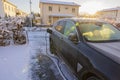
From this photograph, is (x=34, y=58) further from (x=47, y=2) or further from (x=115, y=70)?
(x=47, y=2)

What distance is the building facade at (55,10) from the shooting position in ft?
95.3

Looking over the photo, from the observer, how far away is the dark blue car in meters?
2.23

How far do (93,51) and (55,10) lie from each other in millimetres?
28079

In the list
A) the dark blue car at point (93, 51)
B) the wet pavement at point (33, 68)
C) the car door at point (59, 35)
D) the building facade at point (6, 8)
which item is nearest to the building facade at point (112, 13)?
the building facade at point (6, 8)

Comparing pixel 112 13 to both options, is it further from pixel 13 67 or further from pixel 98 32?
pixel 13 67

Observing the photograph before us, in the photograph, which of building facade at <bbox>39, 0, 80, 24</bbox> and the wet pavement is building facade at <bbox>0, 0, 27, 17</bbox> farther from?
the wet pavement

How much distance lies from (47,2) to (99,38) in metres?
27.1

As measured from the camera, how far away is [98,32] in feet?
11.7

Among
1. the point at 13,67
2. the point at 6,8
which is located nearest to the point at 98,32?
the point at 13,67

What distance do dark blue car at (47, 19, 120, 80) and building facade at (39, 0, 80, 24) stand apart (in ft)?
84.6

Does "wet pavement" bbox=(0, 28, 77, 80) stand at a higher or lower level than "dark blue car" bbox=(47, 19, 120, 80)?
lower

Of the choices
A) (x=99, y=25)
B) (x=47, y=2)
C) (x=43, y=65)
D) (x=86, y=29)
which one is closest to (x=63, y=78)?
(x=43, y=65)

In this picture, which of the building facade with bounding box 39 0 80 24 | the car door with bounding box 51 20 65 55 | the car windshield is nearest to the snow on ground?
the car door with bounding box 51 20 65 55

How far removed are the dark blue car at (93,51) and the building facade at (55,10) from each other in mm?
25773
